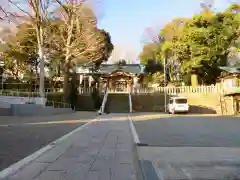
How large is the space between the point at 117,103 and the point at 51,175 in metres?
31.7

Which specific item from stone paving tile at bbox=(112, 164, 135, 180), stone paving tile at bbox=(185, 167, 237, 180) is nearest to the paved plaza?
stone paving tile at bbox=(185, 167, 237, 180)

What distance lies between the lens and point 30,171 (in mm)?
5910

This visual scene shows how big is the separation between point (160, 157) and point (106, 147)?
1.78 meters

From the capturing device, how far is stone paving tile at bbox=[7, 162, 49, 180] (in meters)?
5.48

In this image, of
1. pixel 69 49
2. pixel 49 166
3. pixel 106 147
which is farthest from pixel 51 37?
pixel 49 166

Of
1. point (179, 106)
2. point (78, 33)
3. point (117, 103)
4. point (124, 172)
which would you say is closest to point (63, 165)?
point (124, 172)

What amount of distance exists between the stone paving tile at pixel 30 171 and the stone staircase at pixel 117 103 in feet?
88.8

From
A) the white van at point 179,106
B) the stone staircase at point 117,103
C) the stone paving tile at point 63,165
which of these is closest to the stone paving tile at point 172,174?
the stone paving tile at point 63,165

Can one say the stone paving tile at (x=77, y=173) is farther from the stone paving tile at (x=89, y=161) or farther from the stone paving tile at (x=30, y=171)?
the stone paving tile at (x=30, y=171)

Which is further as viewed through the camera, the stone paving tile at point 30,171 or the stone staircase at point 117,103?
the stone staircase at point 117,103

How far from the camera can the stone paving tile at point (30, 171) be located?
18.0 ft

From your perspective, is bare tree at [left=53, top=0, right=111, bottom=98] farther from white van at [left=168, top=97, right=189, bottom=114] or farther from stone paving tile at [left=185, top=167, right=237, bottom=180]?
stone paving tile at [left=185, top=167, right=237, bottom=180]

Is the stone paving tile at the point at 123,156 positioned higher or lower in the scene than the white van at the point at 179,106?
lower

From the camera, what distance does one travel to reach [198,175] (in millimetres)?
5945
